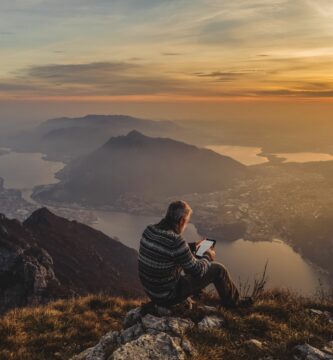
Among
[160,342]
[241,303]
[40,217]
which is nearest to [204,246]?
[241,303]

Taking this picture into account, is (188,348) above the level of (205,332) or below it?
above

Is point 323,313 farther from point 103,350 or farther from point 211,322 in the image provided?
point 103,350

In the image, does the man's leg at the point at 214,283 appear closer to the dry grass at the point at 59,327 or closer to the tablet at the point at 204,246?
the tablet at the point at 204,246

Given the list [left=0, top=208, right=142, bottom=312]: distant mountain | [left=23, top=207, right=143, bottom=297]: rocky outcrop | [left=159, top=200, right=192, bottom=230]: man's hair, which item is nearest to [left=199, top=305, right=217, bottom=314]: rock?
[left=159, top=200, right=192, bottom=230]: man's hair

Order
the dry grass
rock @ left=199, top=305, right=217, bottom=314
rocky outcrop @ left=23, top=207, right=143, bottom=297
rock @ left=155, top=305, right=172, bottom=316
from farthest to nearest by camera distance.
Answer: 1. rocky outcrop @ left=23, top=207, right=143, bottom=297
2. rock @ left=199, top=305, right=217, bottom=314
3. rock @ left=155, top=305, right=172, bottom=316
4. the dry grass

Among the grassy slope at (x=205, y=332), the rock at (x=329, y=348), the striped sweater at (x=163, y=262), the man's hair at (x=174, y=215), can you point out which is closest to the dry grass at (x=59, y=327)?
the grassy slope at (x=205, y=332)

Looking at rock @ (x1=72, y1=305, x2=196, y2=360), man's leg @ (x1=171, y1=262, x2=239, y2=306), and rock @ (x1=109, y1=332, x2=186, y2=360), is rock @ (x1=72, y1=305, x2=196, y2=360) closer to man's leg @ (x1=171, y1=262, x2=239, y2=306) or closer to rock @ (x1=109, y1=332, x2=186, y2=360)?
rock @ (x1=109, y1=332, x2=186, y2=360)
